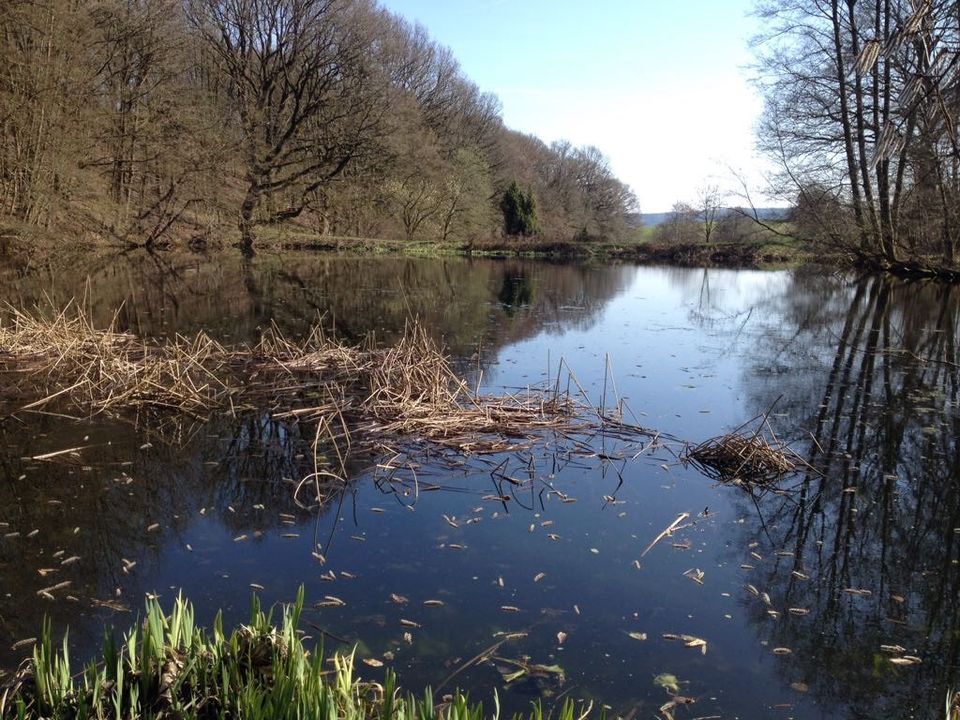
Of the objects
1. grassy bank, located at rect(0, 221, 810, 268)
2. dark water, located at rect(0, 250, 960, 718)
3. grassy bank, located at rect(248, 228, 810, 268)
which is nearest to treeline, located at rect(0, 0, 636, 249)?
grassy bank, located at rect(0, 221, 810, 268)

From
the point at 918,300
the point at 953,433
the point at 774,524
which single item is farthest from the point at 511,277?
the point at 774,524

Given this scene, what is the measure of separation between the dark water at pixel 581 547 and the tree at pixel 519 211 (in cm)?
4187

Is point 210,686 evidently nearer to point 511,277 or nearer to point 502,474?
point 502,474

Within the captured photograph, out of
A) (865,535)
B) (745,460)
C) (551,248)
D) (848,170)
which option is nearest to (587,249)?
(551,248)

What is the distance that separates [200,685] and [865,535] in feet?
15.3

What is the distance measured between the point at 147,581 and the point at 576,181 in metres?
63.2

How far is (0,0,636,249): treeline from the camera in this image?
22.0 m

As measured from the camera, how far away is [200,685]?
2719mm

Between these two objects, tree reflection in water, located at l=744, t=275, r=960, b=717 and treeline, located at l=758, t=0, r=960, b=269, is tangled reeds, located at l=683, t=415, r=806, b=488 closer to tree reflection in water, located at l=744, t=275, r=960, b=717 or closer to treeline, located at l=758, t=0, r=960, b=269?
tree reflection in water, located at l=744, t=275, r=960, b=717

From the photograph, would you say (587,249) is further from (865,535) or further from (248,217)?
(865,535)

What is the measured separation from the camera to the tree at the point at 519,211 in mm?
50719

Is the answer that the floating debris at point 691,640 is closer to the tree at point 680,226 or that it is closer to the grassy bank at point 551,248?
the grassy bank at point 551,248

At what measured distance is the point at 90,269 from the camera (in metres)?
22.8

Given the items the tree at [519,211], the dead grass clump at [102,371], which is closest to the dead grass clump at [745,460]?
the dead grass clump at [102,371]
